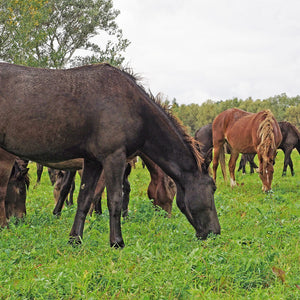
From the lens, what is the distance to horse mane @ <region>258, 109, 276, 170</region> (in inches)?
394

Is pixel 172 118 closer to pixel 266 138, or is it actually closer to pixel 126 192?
pixel 126 192

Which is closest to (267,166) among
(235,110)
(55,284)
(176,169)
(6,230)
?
(235,110)

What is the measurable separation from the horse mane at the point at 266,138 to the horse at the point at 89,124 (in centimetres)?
563

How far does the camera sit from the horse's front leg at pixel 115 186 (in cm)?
446

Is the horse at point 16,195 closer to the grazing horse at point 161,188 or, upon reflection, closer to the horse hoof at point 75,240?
the horse hoof at point 75,240

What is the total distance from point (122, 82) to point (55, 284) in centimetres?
264

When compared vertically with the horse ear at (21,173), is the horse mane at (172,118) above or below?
above

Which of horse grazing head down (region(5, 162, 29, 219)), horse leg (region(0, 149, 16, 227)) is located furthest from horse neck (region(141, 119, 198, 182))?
horse grazing head down (region(5, 162, 29, 219))

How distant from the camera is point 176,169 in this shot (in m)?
4.96

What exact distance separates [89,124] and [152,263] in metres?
1.82

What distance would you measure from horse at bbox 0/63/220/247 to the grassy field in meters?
0.46

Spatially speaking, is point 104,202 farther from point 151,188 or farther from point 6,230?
point 6,230

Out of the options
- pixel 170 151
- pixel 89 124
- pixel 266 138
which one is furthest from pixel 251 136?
pixel 89 124

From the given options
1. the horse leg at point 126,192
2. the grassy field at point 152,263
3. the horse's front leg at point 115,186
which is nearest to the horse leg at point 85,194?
the grassy field at point 152,263
